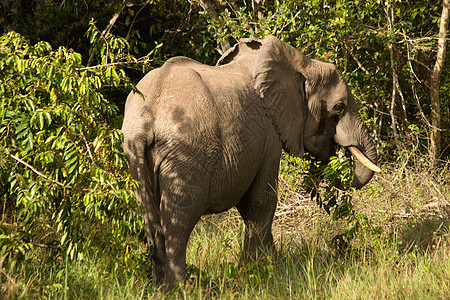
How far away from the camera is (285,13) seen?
7562 millimetres

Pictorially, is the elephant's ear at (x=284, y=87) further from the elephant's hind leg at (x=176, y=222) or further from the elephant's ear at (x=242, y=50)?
the elephant's hind leg at (x=176, y=222)

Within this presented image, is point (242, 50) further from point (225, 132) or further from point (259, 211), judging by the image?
point (259, 211)

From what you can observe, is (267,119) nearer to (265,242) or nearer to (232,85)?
(232,85)

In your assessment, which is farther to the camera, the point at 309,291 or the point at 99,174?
the point at 309,291

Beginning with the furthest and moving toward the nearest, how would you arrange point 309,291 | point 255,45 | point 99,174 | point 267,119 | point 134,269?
point 255,45, point 267,119, point 309,291, point 134,269, point 99,174

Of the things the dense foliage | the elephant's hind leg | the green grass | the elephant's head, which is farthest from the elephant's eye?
the dense foliage

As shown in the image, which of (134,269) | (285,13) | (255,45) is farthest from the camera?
(285,13)

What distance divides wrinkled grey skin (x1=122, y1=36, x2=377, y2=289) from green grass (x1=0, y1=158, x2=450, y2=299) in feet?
1.18

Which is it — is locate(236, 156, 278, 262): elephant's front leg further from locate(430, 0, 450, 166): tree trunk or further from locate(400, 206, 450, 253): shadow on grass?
locate(430, 0, 450, 166): tree trunk

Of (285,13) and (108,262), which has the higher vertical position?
(285,13)

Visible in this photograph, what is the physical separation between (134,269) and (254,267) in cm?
102

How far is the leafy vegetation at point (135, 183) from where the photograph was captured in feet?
13.1

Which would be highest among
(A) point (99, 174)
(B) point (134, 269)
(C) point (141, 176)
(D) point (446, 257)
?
(A) point (99, 174)

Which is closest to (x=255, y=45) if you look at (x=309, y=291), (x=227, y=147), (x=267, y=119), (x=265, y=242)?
(x=267, y=119)
